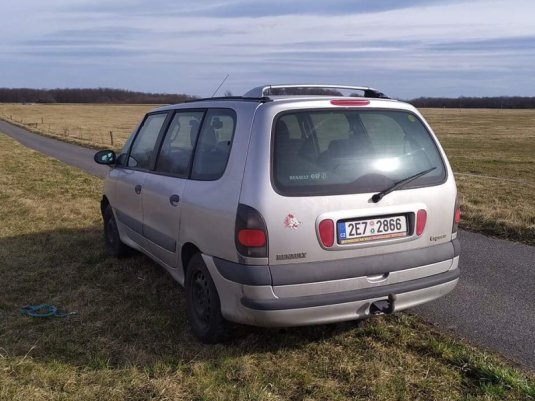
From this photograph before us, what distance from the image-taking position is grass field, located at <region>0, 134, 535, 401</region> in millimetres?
3262

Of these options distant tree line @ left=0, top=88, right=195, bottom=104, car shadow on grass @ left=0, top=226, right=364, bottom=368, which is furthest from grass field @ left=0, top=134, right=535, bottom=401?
distant tree line @ left=0, top=88, right=195, bottom=104

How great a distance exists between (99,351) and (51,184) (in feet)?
30.1

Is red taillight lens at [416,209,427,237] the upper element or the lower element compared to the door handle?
lower

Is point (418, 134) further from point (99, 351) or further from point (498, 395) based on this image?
point (99, 351)

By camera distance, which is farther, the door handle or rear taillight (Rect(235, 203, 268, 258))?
the door handle

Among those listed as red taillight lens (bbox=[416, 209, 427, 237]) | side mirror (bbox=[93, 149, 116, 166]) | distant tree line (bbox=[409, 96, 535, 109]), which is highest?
side mirror (bbox=[93, 149, 116, 166])

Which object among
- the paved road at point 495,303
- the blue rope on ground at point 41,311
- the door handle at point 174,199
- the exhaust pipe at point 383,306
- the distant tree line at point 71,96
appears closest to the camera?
the exhaust pipe at point 383,306

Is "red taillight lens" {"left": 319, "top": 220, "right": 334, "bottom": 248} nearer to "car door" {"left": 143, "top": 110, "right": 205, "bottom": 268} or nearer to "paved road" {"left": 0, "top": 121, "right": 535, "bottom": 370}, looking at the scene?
"car door" {"left": 143, "top": 110, "right": 205, "bottom": 268}

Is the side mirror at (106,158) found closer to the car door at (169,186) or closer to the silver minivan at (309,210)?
the car door at (169,186)

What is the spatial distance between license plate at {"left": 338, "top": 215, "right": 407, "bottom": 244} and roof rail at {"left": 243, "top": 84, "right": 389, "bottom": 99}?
99 cm

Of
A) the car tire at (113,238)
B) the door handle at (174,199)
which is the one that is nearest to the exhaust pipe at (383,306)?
the door handle at (174,199)

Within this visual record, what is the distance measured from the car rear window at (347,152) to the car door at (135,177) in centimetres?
181

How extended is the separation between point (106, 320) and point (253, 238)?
1.70 meters

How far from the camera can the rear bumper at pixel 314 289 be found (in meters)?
3.41
